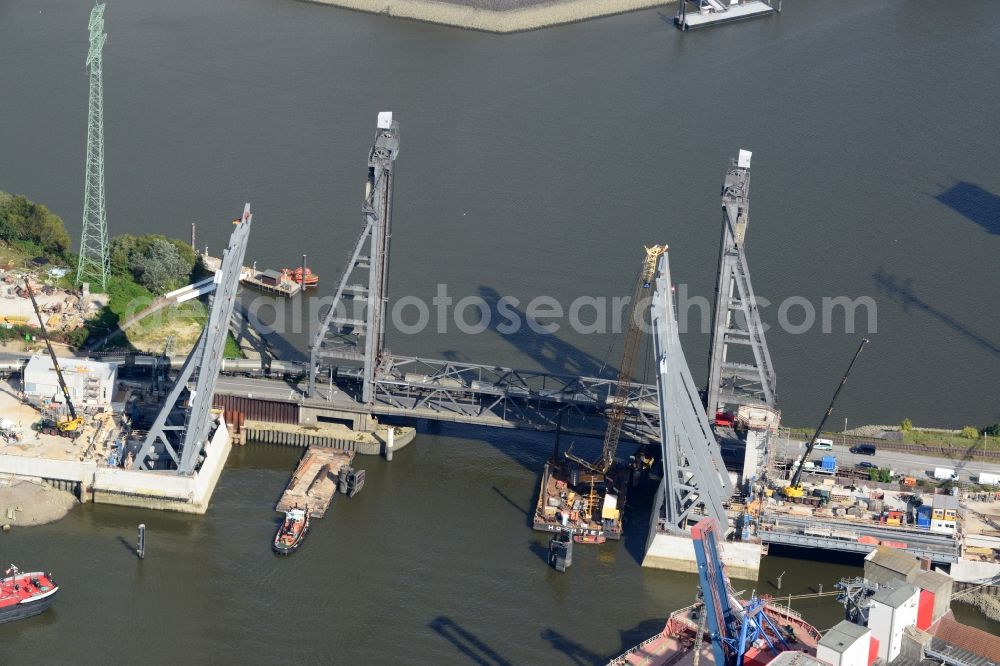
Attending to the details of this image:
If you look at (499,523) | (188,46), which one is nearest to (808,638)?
(499,523)

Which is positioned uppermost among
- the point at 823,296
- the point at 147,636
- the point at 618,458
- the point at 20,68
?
the point at 20,68

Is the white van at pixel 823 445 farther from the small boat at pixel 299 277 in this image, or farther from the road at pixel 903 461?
the small boat at pixel 299 277

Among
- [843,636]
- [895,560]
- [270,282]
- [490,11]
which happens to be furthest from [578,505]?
[490,11]

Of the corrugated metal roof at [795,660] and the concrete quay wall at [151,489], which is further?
the concrete quay wall at [151,489]

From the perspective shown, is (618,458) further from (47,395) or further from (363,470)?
(47,395)

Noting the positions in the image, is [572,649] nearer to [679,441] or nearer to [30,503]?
[679,441]

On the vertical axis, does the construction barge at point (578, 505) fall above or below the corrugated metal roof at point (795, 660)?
above

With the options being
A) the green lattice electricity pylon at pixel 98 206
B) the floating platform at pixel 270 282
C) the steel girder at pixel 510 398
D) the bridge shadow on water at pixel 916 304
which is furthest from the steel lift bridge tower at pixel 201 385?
the bridge shadow on water at pixel 916 304
